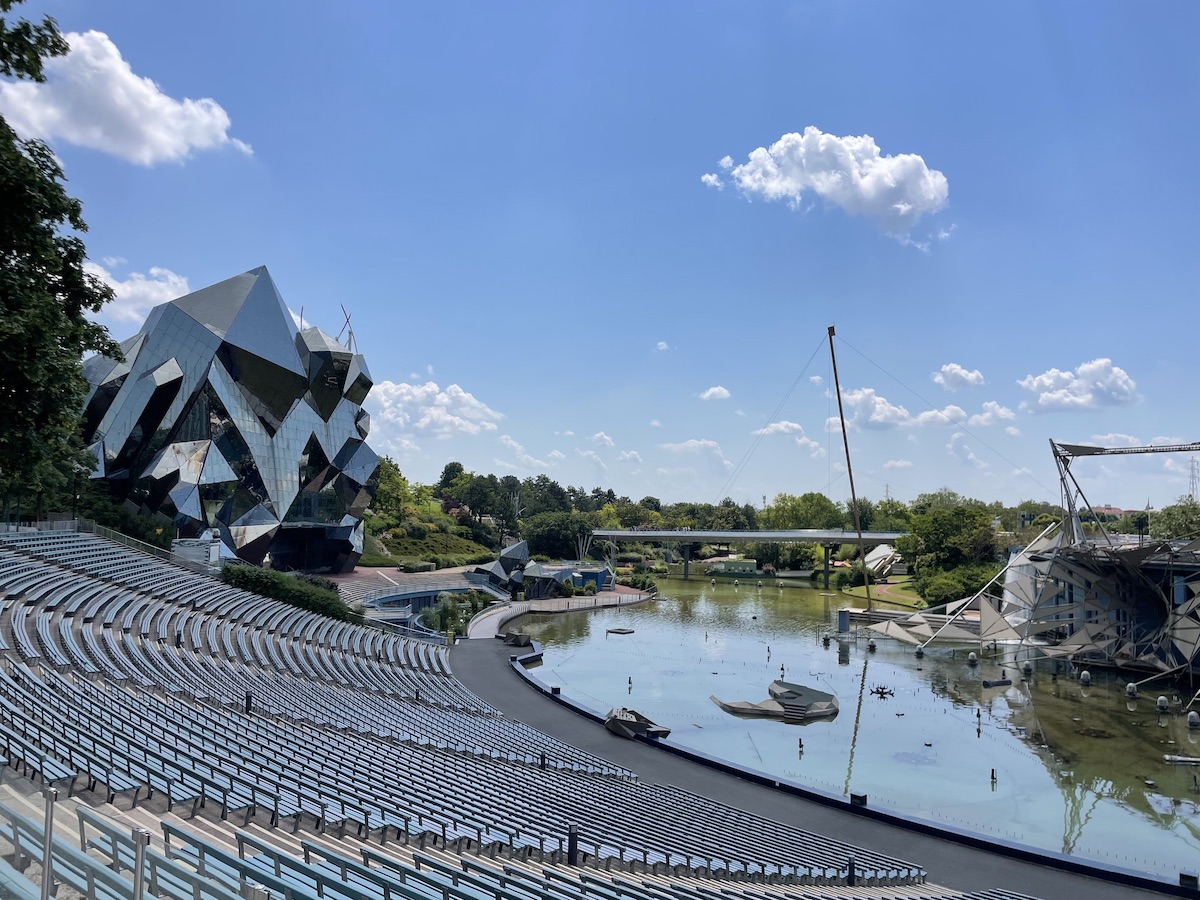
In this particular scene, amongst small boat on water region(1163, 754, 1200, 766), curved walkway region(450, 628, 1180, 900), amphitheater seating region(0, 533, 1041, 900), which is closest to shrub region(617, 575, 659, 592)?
curved walkway region(450, 628, 1180, 900)

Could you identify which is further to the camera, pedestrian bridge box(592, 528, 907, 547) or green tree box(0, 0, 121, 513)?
pedestrian bridge box(592, 528, 907, 547)

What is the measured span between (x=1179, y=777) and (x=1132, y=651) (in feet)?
69.1

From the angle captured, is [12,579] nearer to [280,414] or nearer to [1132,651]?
[280,414]

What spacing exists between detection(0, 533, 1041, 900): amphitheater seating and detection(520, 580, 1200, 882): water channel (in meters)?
7.31

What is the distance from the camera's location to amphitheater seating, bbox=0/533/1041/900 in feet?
25.8

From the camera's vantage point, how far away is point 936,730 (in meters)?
33.5

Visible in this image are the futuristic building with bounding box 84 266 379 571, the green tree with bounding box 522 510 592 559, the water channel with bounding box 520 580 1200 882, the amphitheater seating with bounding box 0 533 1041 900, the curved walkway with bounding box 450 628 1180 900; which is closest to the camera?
the amphitheater seating with bounding box 0 533 1041 900

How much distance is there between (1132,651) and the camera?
45.9 m

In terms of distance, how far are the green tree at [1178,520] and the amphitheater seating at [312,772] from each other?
7481cm

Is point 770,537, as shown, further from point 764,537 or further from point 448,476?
point 448,476

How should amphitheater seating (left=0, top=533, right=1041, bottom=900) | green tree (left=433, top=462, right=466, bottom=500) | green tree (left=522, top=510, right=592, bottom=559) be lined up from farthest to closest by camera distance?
1. green tree (left=433, top=462, right=466, bottom=500)
2. green tree (left=522, top=510, right=592, bottom=559)
3. amphitheater seating (left=0, top=533, right=1041, bottom=900)

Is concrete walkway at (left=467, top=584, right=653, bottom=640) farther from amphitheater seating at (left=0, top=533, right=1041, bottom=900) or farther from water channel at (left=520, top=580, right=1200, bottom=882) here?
amphitheater seating at (left=0, top=533, right=1041, bottom=900)

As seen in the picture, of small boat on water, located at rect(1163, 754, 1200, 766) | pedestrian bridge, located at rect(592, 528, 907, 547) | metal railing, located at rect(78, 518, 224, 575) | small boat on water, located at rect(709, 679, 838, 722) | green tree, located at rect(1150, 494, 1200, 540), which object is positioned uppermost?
green tree, located at rect(1150, 494, 1200, 540)

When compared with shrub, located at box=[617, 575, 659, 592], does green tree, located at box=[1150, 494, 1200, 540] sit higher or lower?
higher
